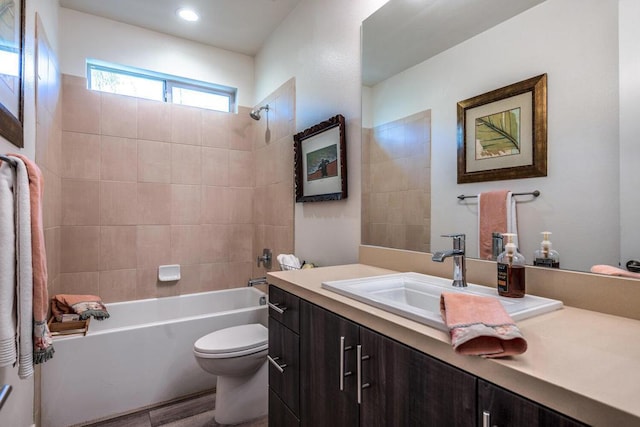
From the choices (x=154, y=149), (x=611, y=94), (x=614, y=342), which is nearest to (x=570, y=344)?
(x=614, y=342)

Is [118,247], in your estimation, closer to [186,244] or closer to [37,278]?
[186,244]

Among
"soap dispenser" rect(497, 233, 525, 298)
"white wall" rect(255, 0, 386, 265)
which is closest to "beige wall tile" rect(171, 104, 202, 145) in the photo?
"white wall" rect(255, 0, 386, 265)

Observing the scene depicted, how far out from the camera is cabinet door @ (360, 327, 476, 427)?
0.65 m

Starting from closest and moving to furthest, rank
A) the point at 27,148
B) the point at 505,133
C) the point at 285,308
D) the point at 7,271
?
the point at 7,271
the point at 505,133
the point at 285,308
the point at 27,148

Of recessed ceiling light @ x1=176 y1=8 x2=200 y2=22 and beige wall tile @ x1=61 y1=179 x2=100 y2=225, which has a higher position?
recessed ceiling light @ x1=176 y1=8 x2=200 y2=22

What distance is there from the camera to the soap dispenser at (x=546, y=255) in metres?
1.01

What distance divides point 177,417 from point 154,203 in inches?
65.5

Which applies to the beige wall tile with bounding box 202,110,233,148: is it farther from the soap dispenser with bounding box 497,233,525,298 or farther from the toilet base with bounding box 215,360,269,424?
the soap dispenser with bounding box 497,233,525,298

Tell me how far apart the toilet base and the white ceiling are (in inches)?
101

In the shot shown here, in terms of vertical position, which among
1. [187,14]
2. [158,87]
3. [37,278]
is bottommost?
[37,278]

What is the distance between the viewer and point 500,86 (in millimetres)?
1148

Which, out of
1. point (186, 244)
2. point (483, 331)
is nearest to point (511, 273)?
point (483, 331)

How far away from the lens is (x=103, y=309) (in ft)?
7.32

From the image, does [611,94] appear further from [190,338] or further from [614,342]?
[190,338]
